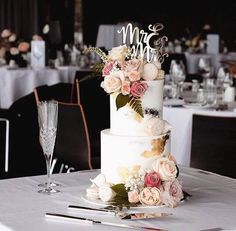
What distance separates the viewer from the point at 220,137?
375 cm

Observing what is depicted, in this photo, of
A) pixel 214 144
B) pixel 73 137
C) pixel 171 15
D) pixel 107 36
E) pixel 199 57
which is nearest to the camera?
pixel 214 144

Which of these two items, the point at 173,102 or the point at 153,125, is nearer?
the point at 153,125

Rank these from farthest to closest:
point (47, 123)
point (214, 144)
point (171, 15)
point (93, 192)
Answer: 1. point (171, 15)
2. point (214, 144)
3. point (47, 123)
4. point (93, 192)

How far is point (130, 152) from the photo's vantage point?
209 cm

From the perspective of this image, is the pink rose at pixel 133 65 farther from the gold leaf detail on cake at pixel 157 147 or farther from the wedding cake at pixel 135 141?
the gold leaf detail on cake at pixel 157 147

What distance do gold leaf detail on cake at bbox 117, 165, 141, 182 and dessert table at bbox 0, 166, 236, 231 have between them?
0.41 feet

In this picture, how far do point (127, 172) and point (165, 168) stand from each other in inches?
5.3

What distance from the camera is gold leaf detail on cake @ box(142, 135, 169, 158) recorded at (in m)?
2.10

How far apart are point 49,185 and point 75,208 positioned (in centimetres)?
32

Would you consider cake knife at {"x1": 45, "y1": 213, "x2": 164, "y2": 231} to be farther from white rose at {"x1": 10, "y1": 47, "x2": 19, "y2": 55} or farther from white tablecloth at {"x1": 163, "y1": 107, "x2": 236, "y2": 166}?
white rose at {"x1": 10, "y1": 47, "x2": 19, "y2": 55}

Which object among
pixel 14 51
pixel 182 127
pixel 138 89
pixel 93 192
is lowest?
pixel 182 127

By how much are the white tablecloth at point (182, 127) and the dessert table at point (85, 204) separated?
1680 millimetres

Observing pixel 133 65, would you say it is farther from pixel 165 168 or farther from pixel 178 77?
pixel 178 77

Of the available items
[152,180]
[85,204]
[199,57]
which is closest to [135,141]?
[152,180]
